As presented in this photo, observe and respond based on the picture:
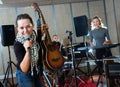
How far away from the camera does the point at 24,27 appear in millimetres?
2062

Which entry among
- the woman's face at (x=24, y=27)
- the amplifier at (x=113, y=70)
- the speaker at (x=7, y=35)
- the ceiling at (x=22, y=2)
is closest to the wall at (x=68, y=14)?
the ceiling at (x=22, y=2)

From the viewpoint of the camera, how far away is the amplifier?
3.79 m

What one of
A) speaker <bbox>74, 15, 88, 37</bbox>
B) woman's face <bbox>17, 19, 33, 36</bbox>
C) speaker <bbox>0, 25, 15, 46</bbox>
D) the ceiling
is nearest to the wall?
the ceiling

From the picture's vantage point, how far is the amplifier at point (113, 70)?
3.79 meters

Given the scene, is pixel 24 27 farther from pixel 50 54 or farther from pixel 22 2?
pixel 22 2

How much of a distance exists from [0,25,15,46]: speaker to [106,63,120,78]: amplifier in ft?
8.98

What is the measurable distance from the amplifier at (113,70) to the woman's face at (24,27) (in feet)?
6.69

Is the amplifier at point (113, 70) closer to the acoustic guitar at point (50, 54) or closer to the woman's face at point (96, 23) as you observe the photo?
the acoustic guitar at point (50, 54)

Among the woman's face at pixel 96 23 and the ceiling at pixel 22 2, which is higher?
the ceiling at pixel 22 2

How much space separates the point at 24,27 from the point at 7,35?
3975mm

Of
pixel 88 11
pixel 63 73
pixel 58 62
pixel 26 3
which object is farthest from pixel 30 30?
pixel 88 11

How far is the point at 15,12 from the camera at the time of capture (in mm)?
8641

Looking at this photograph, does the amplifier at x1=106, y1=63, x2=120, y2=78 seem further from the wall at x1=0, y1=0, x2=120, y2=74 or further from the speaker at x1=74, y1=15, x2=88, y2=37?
the wall at x1=0, y1=0, x2=120, y2=74

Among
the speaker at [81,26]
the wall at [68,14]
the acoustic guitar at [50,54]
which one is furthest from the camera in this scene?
the wall at [68,14]
